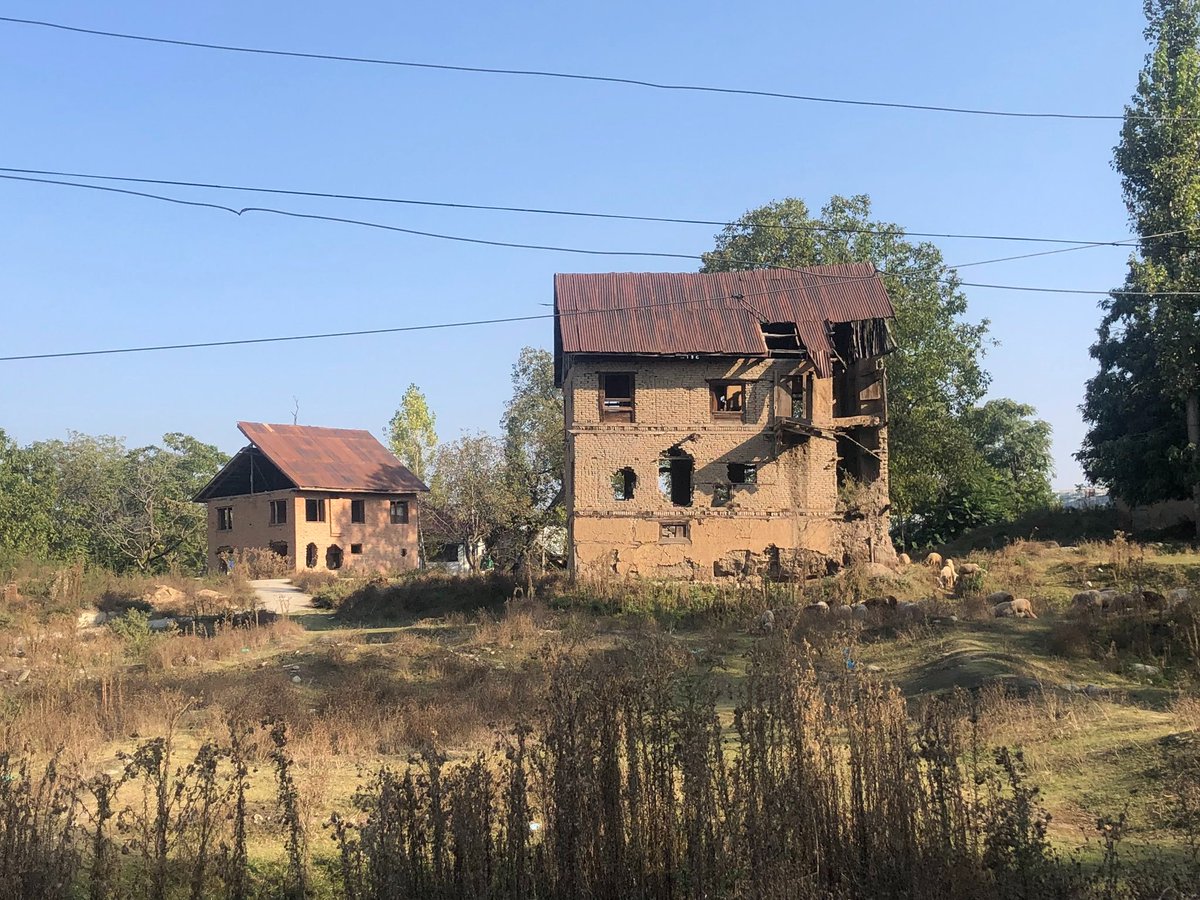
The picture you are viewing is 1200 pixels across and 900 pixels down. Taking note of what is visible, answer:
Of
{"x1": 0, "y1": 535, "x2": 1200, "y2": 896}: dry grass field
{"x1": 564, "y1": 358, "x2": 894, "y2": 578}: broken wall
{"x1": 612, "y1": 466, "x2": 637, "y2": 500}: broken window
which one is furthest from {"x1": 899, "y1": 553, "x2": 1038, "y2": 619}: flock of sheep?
{"x1": 612, "y1": 466, "x2": 637, "y2": 500}: broken window

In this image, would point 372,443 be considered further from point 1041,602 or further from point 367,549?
point 1041,602

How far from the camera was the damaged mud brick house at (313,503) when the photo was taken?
46625 millimetres

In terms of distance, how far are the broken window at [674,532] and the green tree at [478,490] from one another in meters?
16.7

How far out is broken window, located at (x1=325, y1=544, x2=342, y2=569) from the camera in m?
48.6

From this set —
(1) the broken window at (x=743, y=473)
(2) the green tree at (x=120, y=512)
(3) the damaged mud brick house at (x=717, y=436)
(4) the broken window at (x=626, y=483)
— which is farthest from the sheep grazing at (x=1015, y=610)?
(2) the green tree at (x=120, y=512)

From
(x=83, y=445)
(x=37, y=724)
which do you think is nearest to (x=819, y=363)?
(x=37, y=724)

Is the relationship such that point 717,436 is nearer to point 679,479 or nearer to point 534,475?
point 679,479

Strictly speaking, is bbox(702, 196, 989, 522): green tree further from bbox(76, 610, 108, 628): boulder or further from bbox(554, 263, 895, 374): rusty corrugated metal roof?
bbox(76, 610, 108, 628): boulder

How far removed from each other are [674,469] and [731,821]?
29082 mm

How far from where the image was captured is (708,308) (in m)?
32.4

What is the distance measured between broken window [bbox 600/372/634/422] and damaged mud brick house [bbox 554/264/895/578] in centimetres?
4

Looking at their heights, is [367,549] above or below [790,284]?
below

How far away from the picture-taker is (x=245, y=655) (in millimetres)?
19188

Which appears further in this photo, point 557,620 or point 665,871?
point 557,620
